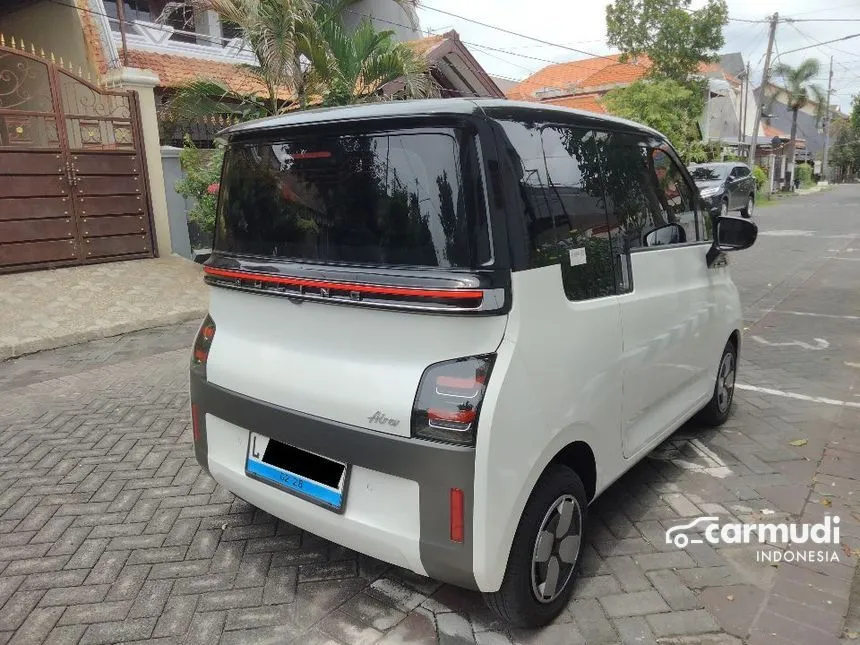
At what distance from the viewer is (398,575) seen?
2.73 metres

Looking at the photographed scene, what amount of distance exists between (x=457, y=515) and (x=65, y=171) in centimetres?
823

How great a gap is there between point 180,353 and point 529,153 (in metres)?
5.04

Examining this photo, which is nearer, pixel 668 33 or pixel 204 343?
pixel 204 343

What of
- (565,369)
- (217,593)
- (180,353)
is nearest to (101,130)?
(180,353)

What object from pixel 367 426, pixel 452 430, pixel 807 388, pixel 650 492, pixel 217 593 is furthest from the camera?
pixel 807 388

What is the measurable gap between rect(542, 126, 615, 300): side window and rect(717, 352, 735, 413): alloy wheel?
1.86 metres

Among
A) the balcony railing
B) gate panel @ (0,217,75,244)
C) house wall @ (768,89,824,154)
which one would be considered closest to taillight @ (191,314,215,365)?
gate panel @ (0,217,75,244)

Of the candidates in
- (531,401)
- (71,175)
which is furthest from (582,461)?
(71,175)

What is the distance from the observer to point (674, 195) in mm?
3328

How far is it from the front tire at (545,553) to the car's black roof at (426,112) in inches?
50.0

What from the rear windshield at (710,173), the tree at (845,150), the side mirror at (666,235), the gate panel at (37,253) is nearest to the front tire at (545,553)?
the side mirror at (666,235)

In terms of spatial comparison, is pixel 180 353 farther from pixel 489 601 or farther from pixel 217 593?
pixel 489 601

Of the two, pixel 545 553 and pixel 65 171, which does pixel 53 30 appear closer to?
pixel 65 171

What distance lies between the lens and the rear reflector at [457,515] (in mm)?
1973
